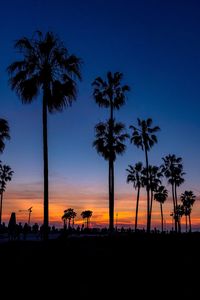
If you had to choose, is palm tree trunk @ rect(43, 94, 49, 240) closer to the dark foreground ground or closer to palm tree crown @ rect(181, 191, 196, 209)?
the dark foreground ground

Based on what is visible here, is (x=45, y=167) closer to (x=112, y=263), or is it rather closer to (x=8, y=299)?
(x=112, y=263)

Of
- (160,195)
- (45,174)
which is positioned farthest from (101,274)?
(160,195)

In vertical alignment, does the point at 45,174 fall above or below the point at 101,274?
above

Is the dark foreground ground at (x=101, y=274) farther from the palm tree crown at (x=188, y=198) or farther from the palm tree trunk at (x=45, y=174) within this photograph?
the palm tree crown at (x=188, y=198)

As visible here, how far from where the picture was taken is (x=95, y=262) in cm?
1401

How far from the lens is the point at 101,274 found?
11898mm

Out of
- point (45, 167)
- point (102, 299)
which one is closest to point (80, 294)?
point (102, 299)

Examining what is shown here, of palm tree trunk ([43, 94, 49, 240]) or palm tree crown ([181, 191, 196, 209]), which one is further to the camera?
palm tree crown ([181, 191, 196, 209])

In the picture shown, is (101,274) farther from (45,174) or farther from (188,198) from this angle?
(188,198)

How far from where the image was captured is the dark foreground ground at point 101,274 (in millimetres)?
9781

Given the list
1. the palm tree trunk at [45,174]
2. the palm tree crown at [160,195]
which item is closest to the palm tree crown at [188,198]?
the palm tree crown at [160,195]

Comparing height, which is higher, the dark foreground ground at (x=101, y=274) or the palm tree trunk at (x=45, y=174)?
the palm tree trunk at (x=45, y=174)

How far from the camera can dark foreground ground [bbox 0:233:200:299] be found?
9.78 metres

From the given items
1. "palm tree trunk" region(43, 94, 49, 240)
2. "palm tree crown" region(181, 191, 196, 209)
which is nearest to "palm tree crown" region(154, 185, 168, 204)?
"palm tree crown" region(181, 191, 196, 209)
